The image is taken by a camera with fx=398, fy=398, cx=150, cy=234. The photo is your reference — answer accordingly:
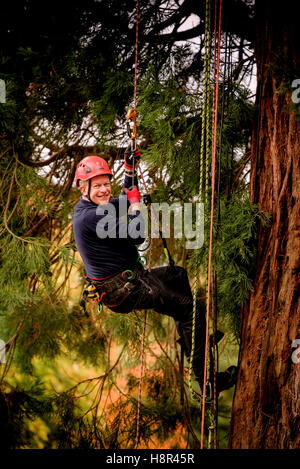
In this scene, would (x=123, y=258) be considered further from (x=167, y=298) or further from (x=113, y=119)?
(x=113, y=119)

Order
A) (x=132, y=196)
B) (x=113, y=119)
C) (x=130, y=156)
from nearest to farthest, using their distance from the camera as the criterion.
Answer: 1. (x=132, y=196)
2. (x=130, y=156)
3. (x=113, y=119)

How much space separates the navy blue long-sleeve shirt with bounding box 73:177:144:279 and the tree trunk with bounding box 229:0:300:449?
864mm

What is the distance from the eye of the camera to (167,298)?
269 centimetres

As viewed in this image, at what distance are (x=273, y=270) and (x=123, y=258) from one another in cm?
97

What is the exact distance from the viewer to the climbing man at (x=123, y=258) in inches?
95.3

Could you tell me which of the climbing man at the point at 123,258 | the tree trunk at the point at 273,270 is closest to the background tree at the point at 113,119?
the tree trunk at the point at 273,270

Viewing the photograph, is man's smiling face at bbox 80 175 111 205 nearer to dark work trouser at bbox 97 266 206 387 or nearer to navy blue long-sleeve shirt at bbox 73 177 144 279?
navy blue long-sleeve shirt at bbox 73 177 144 279

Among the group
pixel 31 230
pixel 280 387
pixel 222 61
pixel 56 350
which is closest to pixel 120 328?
pixel 56 350

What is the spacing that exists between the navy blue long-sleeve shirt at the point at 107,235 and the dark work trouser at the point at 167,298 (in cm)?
10

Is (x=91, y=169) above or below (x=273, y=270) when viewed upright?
above

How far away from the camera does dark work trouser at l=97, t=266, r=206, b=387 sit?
2588 mm

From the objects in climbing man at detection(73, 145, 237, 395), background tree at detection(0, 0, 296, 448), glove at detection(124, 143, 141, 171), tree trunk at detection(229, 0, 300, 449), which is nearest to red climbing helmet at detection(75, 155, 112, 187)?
climbing man at detection(73, 145, 237, 395)

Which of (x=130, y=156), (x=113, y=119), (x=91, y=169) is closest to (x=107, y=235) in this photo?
(x=91, y=169)

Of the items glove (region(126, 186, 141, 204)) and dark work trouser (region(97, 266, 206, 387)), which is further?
dark work trouser (region(97, 266, 206, 387))
